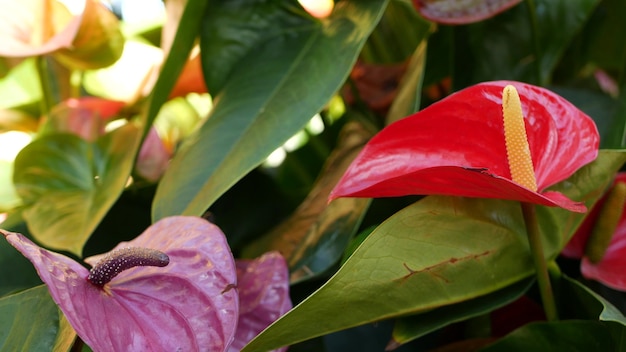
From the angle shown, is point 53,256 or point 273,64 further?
point 273,64

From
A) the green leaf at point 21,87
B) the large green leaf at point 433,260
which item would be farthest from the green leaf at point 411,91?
the green leaf at point 21,87

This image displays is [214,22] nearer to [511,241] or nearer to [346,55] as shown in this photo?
[346,55]

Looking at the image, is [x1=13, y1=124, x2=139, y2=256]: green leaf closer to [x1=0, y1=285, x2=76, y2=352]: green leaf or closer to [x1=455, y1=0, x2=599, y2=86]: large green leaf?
[x1=0, y1=285, x2=76, y2=352]: green leaf

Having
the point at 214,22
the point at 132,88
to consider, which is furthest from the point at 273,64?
the point at 132,88

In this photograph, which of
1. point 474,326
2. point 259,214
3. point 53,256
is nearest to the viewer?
point 53,256

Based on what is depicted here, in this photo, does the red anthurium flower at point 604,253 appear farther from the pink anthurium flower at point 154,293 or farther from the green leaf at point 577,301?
the pink anthurium flower at point 154,293

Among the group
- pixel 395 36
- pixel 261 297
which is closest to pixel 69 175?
pixel 261 297

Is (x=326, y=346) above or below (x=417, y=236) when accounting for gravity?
below
